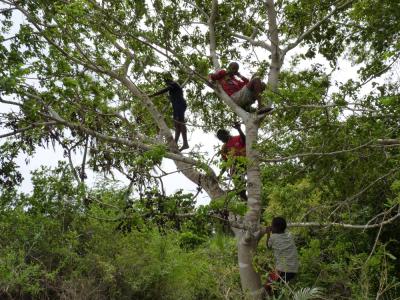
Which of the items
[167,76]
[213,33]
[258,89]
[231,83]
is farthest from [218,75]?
[213,33]

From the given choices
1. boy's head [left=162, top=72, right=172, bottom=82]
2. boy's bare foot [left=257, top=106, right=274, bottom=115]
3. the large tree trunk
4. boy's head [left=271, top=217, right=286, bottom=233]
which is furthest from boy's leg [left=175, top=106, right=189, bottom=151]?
boy's head [left=271, top=217, right=286, bottom=233]

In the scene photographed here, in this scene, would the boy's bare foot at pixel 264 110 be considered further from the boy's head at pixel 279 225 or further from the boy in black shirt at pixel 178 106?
the boy's head at pixel 279 225

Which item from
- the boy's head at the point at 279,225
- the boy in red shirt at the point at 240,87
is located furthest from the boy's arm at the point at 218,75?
the boy's head at the point at 279,225

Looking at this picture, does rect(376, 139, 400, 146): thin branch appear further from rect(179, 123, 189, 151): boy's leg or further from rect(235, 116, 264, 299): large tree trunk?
rect(179, 123, 189, 151): boy's leg

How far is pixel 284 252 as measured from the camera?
6.36 meters

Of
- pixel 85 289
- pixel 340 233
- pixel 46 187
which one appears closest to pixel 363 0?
pixel 340 233

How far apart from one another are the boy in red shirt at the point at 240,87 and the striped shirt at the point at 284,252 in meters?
1.67

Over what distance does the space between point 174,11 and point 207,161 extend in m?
3.88

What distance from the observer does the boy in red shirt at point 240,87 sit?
A: 22.4 ft

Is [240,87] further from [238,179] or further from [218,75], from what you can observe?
[238,179]

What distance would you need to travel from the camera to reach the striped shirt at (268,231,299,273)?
6297 millimetres

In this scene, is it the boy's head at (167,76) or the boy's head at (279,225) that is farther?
the boy's head at (167,76)

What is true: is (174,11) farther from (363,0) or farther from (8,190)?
(8,190)

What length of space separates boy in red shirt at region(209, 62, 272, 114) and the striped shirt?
1667 millimetres
